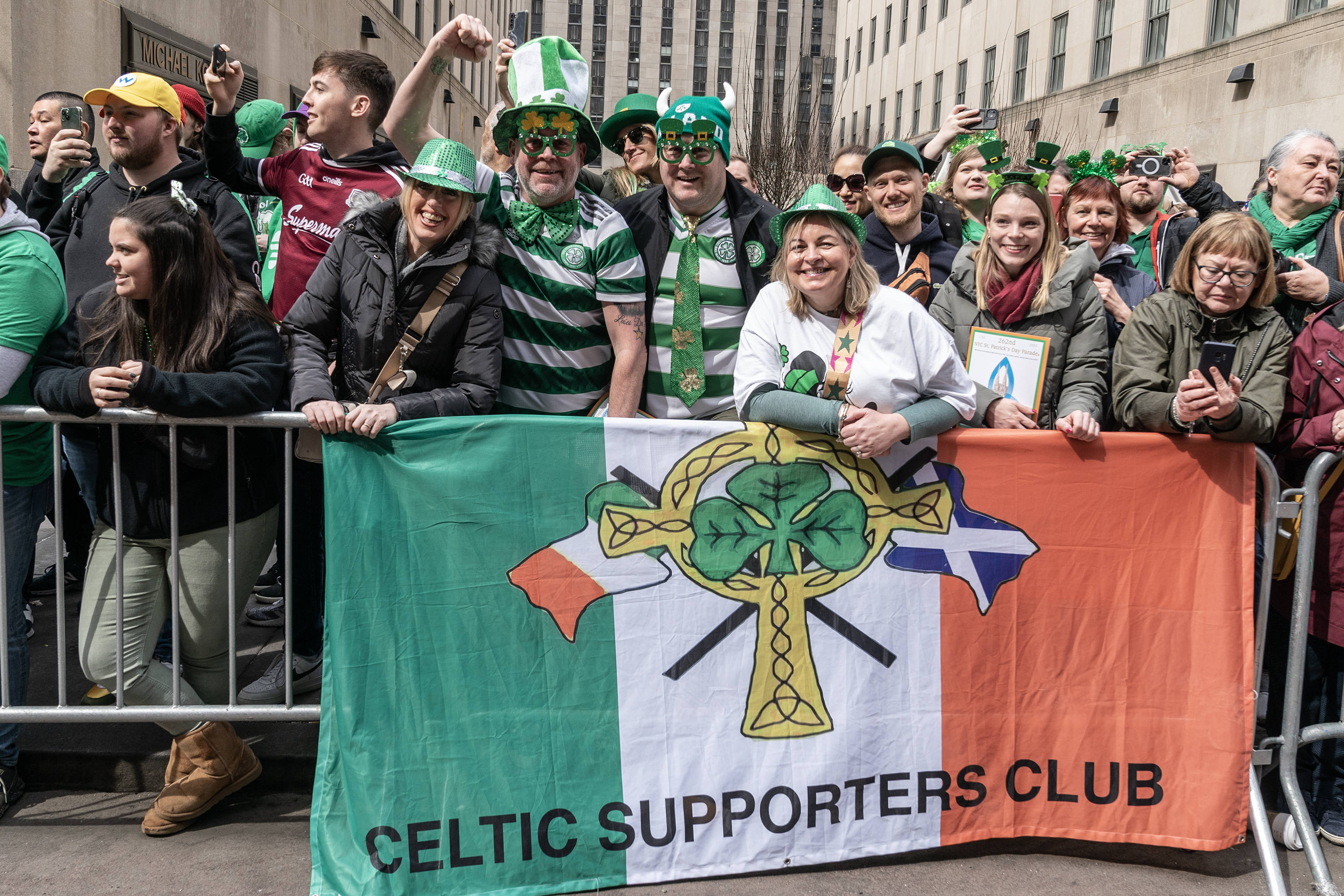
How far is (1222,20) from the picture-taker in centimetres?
2253

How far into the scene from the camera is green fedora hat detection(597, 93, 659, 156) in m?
4.93

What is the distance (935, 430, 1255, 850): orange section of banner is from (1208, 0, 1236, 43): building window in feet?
73.5

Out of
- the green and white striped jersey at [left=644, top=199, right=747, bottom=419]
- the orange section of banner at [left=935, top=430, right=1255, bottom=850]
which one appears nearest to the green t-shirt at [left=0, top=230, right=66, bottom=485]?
the green and white striped jersey at [left=644, top=199, right=747, bottom=419]

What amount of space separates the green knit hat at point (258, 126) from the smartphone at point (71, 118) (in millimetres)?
797

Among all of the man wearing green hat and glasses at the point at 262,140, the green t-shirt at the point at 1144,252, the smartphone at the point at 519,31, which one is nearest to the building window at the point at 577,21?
the man wearing green hat and glasses at the point at 262,140

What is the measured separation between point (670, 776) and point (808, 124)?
1165 inches

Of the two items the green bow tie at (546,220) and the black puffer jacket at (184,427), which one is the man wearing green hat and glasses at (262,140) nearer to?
the black puffer jacket at (184,427)

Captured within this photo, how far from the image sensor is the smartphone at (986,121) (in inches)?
208

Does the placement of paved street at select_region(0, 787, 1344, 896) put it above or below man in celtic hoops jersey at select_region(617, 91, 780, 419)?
below

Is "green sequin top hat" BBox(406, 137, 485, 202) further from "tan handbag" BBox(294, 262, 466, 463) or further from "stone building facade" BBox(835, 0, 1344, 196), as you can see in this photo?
"stone building facade" BBox(835, 0, 1344, 196)

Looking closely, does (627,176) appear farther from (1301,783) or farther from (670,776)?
(1301,783)

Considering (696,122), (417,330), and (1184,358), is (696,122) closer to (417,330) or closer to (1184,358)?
(417,330)

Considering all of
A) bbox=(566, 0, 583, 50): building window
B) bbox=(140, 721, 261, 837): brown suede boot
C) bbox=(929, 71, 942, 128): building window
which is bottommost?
bbox=(140, 721, 261, 837): brown suede boot

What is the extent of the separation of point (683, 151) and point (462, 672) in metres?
2.07
